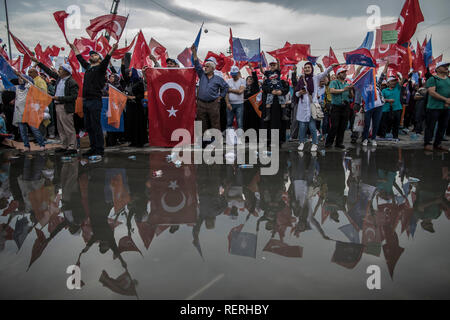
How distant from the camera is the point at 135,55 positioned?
26.9ft

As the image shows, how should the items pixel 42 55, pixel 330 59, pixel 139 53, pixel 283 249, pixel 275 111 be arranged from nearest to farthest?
1. pixel 283 249
2. pixel 139 53
3. pixel 275 111
4. pixel 42 55
5. pixel 330 59

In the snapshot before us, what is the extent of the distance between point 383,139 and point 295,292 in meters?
9.70

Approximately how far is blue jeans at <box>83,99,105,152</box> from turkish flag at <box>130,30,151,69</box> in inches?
61.6

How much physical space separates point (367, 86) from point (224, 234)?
7538 millimetres

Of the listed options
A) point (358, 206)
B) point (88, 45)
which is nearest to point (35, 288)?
point (358, 206)

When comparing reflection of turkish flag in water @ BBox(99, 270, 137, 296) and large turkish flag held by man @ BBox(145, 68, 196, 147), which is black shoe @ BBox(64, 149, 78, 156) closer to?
large turkish flag held by man @ BBox(145, 68, 196, 147)

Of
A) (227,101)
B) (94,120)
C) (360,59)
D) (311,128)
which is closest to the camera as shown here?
(94,120)

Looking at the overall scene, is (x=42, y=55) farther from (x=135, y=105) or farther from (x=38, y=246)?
(x=38, y=246)

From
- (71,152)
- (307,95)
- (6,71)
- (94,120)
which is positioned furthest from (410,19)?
(6,71)

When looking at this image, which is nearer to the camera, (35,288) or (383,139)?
(35,288)

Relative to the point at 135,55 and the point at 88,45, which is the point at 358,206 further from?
the point at 88,45

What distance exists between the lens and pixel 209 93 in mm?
7594

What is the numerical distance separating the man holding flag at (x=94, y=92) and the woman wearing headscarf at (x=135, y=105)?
4.91ft

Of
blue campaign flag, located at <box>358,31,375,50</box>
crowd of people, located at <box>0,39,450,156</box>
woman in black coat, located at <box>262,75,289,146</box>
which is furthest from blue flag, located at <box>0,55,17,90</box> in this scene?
blue campaign flag, located at <box>358,31,375,50</box>
